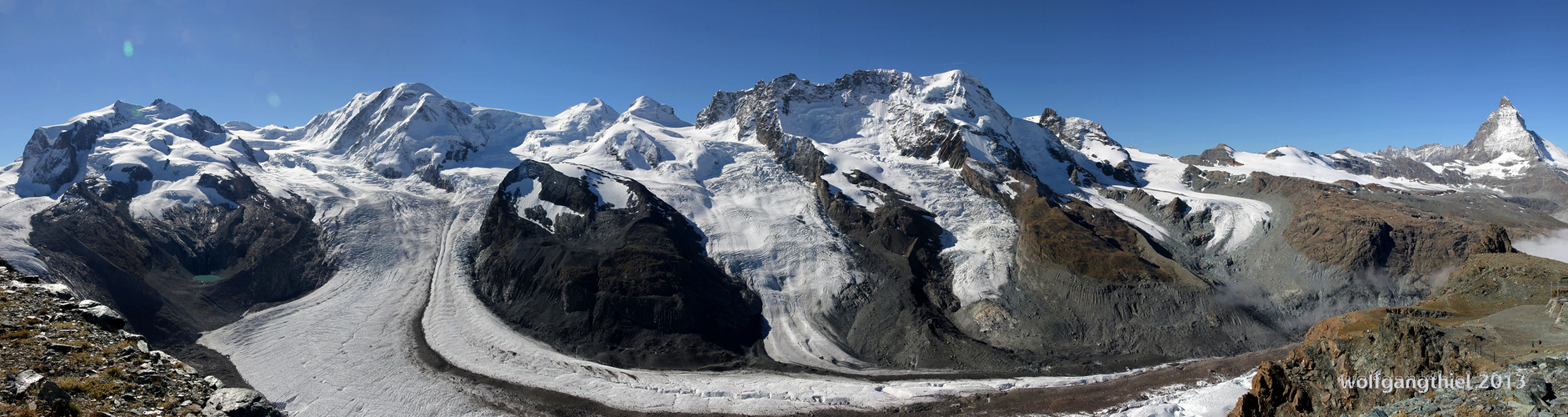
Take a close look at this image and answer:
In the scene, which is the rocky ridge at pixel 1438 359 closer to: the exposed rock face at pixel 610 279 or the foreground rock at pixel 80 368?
the foreground rock at pixel 80 368

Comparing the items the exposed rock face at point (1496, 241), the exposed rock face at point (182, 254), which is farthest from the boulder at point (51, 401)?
the exposed rock face at point (1496, 241)

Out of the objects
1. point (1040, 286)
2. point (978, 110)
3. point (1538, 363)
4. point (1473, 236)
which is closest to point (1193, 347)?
point (1040, 286)

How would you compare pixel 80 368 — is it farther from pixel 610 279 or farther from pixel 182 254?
pixel 182 254

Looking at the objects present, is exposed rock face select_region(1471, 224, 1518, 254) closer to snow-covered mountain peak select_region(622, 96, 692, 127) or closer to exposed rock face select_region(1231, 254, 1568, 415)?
exposed rock face select_region(1231, 254, 1568, 415)

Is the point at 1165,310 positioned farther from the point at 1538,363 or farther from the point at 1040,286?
the point at 1538,363

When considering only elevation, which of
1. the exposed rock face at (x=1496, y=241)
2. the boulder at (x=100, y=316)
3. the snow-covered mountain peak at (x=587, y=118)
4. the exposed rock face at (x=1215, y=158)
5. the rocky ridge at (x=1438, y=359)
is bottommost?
the rocky ridge at (x=1438, y=359)

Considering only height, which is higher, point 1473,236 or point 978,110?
point 978,110
